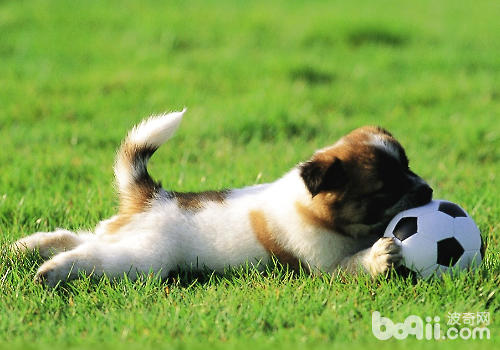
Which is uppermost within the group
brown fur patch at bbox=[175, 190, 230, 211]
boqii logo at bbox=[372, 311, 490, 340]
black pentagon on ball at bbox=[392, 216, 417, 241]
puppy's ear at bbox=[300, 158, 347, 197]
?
puppy's ear at bbox=[300, 158, 347, 197]

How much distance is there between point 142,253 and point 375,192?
1.31 m

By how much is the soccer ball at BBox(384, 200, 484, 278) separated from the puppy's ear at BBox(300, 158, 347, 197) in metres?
0.37

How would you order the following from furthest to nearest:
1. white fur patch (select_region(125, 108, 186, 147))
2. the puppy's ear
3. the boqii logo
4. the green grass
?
white fur patch (select_region(125, 108, 186, 147))
the puppy's ear
the green grass
the boqii logo

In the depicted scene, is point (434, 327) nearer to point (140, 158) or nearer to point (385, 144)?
point (385, 144)

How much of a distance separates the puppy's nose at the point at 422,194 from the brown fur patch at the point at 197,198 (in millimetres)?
1118

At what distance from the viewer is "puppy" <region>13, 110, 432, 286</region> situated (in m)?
3.99

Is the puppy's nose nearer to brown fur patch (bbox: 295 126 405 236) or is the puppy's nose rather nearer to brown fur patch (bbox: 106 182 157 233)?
brown fur patch (bbox: 295 126 405 236)

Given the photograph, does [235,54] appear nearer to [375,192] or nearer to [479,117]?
[479,117]

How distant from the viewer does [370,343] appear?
10.7 ft

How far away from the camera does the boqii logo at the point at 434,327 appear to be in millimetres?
3377

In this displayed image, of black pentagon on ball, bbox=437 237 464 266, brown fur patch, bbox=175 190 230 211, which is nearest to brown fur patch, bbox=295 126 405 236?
black pentagon on ball, bbox=437 237 464 266

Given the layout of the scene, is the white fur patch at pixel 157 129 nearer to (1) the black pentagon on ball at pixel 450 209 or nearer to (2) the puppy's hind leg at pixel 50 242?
(2) the puppy's hind leg at pixel 50 242

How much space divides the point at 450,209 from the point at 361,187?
1.67ft

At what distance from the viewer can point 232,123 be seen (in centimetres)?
738
